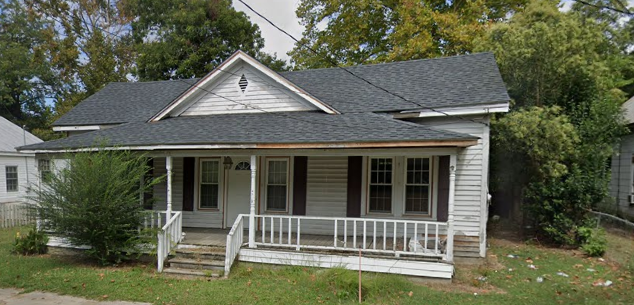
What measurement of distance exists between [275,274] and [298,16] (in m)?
17.5

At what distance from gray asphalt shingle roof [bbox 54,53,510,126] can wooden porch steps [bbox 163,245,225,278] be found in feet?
15.9

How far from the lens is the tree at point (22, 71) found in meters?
31.2

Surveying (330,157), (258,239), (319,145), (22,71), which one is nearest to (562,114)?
(330,157)

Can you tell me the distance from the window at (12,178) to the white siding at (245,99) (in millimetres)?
13648

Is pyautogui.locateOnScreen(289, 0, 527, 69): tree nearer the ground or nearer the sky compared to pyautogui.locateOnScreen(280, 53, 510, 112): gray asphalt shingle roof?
nearer the sky

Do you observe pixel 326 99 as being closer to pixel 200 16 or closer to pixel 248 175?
pixel 248 175

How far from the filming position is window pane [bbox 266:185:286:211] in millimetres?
10414

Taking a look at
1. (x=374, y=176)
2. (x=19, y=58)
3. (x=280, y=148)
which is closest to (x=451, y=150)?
(x=374, y=176)

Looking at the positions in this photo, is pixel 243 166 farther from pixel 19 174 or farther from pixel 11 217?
pixel 19 174

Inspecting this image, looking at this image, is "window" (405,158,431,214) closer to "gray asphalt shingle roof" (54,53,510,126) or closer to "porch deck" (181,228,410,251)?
"porch deck" (181,228,410,251)

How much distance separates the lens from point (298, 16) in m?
21.9

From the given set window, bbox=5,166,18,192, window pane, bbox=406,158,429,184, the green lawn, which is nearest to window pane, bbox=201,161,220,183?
the green lawn

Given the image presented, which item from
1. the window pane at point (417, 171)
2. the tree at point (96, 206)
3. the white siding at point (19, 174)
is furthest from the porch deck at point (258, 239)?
the white siding at point (19, 174)

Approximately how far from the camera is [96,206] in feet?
26.4
